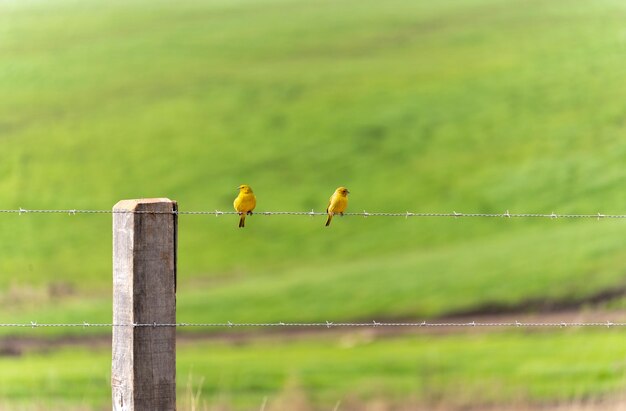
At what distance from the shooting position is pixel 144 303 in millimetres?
3613

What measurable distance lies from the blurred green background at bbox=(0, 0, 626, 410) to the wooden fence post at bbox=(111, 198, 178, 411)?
321 inches

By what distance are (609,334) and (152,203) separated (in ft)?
35.4

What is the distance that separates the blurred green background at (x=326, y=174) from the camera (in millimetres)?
13445

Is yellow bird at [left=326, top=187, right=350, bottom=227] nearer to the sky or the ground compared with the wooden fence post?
nearer to the sky

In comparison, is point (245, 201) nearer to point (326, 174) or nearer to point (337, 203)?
point (337, 203)

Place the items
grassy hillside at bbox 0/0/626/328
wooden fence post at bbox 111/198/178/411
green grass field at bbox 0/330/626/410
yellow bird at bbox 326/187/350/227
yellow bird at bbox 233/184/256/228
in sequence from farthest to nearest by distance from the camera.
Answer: grassy hillside at bbox 0/0/626/328 < green grass field at bbox 0/330/626/410 < yellow bird at bbox 326/187/350/227 < yellow bird at bbox 233/184/256/228 < wooden fence post at bbox 111/198/178/411

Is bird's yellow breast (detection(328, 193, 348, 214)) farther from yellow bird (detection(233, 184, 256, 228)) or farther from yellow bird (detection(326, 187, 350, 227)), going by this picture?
yellow bird (detection(233, 184, 256, 228))

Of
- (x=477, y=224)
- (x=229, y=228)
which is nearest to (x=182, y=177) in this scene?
(x=229, y=228)

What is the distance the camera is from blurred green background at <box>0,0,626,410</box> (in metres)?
13.4

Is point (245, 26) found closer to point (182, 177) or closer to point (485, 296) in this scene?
point (182, 177)

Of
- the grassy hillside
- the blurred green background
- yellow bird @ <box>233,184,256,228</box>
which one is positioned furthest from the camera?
the grassy hillside

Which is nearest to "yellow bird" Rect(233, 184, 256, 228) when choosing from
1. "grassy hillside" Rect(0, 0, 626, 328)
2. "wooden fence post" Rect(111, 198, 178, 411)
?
"wooden fence post" Rect(111, 198, 178, 411)

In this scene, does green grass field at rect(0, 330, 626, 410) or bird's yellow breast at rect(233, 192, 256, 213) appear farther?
green grass field at rect(0, 330, 626, 410)

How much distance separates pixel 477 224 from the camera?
14664 millimetres
